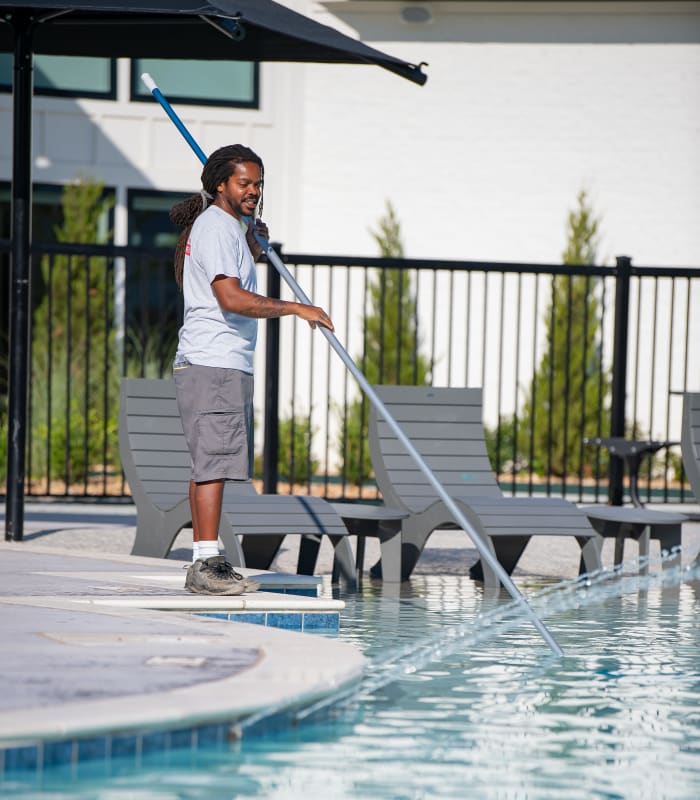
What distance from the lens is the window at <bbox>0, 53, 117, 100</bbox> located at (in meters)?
15.5

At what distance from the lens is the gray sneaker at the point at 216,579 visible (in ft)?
18.5

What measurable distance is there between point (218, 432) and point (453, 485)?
2.75 meters

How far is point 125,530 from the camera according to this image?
29.2 ft

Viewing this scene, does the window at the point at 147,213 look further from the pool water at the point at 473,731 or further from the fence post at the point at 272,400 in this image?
the pool water at the point at 473,731

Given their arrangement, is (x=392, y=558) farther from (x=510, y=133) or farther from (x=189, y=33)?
(x=510, y=133)

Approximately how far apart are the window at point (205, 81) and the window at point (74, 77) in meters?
0.32

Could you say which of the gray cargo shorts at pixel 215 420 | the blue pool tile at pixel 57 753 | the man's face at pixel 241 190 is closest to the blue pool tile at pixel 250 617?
the gray cargo shorts at pixel 215 420

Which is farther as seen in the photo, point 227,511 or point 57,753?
point 227,511

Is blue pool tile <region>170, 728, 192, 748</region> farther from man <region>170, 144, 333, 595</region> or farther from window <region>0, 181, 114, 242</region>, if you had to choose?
window <region>0, 181, 114, 242</region>

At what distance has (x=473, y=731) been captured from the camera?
4.02 metres

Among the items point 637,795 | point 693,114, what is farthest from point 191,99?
point 637,795

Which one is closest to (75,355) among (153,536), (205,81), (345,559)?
(205,81)

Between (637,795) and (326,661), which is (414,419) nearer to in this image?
(326,661)

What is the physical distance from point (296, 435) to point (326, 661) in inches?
402
